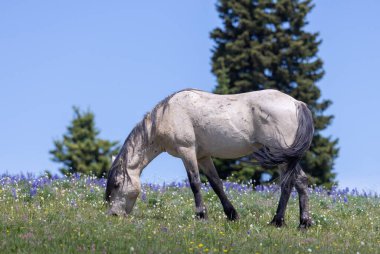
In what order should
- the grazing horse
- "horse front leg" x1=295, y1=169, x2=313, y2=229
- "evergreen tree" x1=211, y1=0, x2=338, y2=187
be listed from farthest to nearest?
"evergreen tree" x1=211, y1=0, x2=338, y2=187, "horse front leg" x1=295, y1=169, x2=313, y2=229, the grazing horse

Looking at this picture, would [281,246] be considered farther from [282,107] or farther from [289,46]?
[289,46]

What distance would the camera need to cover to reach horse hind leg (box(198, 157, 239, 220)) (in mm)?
14383

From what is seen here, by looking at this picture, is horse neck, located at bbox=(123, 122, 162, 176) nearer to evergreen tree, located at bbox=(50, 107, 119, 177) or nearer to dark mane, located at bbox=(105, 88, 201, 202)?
dark mane, located at bbox=(105, 88, 201, 202)

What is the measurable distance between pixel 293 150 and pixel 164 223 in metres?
2.94

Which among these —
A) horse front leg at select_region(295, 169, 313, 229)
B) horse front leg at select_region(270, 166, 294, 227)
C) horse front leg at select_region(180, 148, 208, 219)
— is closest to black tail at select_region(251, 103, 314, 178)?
horse front leg at select_region(270, 166, 294, 227)

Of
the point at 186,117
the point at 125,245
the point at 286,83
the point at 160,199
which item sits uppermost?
the point at 286,83

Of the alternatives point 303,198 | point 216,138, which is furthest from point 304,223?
point 216,138

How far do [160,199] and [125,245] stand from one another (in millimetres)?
6520

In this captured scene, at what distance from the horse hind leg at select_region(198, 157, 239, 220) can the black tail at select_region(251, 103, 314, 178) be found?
1.20 metres

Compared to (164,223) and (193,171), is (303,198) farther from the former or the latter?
(164,223)

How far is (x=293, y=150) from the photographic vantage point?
43.8 feet

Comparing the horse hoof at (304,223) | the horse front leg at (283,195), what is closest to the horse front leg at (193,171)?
the horse front leg at (283,195)

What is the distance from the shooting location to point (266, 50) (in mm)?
40844

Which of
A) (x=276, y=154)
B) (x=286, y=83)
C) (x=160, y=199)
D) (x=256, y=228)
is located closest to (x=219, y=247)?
(x=256, y=228)
